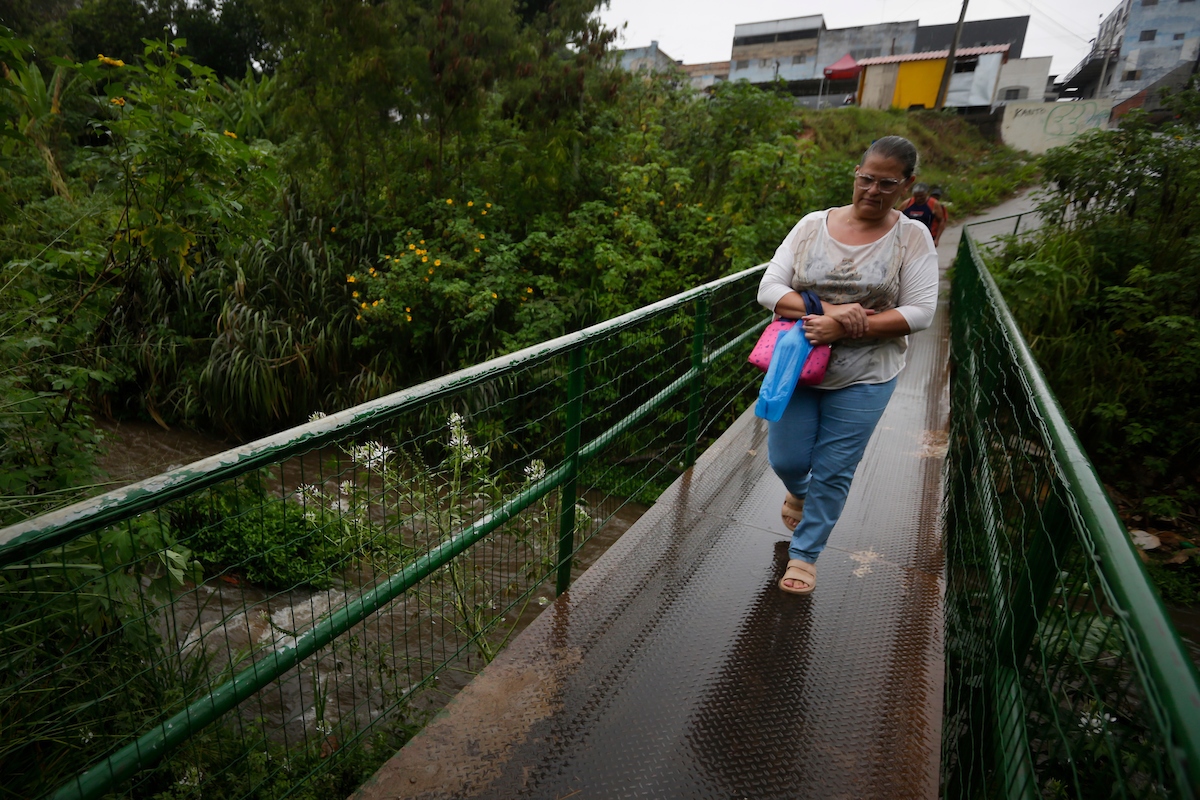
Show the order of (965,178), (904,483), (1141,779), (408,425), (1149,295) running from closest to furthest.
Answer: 1. (1141,779)
2. (904,483)
3. (1149,295)
4. (408,425)
5. (965,178)

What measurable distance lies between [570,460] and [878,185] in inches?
57.6

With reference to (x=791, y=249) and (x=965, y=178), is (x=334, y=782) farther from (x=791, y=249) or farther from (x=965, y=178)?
(x=965, y=178)

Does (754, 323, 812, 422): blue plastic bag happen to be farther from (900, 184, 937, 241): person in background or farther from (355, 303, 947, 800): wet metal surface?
(900, 184, 937, 241): person in background

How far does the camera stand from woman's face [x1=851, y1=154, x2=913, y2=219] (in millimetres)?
2232

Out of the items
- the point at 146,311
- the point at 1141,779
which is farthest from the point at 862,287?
the point at 146,311

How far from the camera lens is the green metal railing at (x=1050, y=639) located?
2.74 feet

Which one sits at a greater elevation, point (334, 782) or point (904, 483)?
point (904, 483)

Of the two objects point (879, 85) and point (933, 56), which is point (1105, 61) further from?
point (879, 85)

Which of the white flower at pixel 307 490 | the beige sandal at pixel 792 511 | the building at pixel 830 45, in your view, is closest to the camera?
the white flower at pixel 307 490

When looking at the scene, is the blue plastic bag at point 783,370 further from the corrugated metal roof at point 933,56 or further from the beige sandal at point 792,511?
the corrugated metal roof at point 933,56

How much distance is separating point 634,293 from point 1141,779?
294 inches

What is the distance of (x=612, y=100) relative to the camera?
30.8ft

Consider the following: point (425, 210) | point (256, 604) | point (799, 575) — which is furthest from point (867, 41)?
point (256, 604)

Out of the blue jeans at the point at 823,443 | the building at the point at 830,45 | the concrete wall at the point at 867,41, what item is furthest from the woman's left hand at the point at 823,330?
the concrete wall at the point at 867,41
